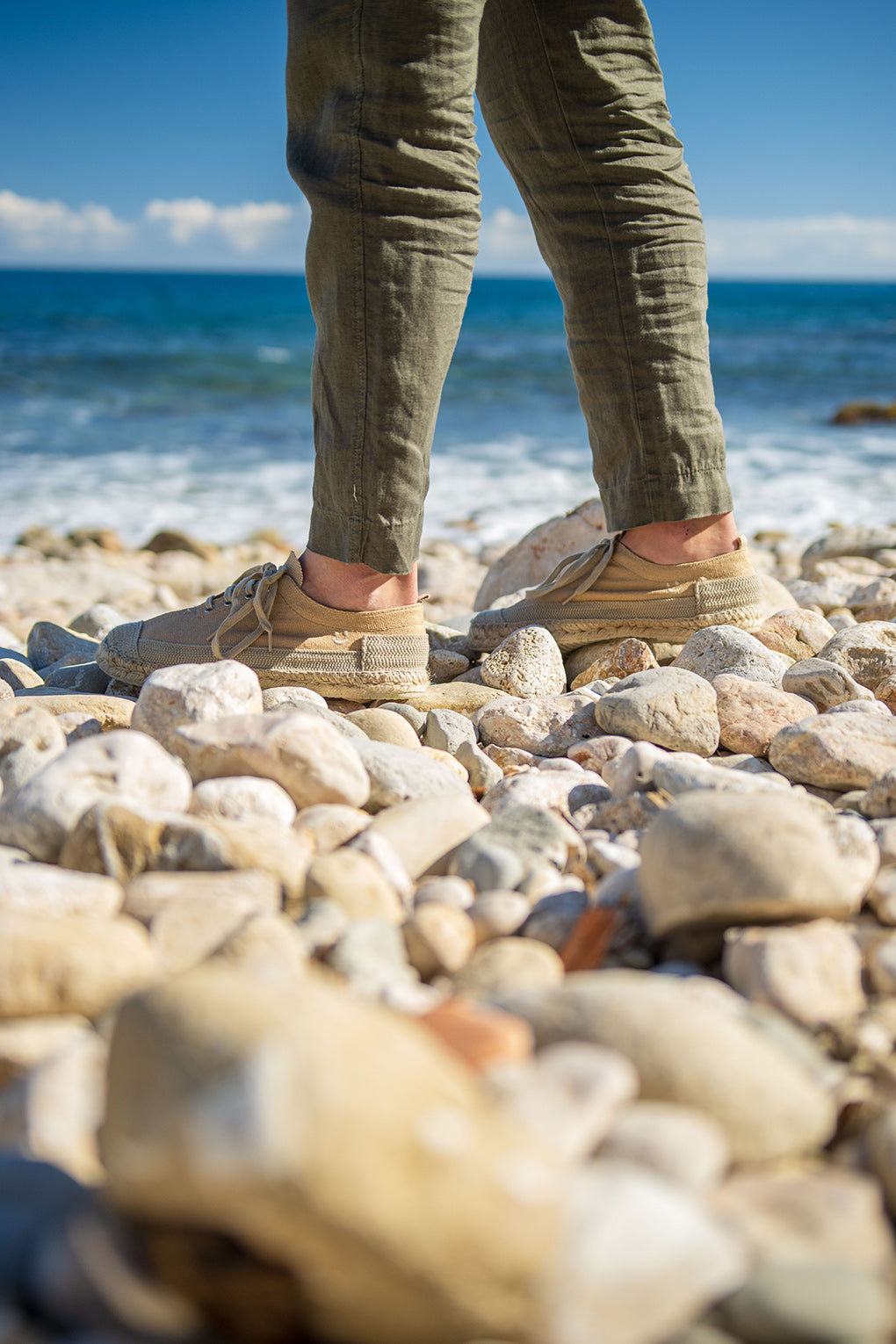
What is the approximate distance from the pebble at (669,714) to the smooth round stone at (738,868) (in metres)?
0.62

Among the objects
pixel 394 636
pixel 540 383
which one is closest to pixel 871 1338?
pixel 394 636

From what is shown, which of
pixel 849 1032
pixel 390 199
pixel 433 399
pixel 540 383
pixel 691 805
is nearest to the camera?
pixel 849 1032

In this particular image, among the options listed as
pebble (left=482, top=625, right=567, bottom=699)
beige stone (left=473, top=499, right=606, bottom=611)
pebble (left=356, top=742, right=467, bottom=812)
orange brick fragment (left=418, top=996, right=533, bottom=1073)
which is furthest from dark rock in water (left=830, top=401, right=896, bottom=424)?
orange brick fragment (left=418, top=996, right=533, bottom=1073)

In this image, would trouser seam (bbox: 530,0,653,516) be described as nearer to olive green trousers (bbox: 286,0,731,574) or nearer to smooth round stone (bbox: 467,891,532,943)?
olive green trousers (bbox: 286,0,731,574)

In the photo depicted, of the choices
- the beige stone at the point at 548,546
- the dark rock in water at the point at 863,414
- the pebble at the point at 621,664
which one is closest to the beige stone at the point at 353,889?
the pebble at the point at 621,664

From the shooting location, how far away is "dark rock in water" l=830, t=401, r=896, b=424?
10930 mm

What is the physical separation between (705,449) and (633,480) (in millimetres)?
144

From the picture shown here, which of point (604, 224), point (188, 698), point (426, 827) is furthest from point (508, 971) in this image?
point (604, 224)

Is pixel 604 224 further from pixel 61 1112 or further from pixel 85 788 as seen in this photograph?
pixel 61 1112

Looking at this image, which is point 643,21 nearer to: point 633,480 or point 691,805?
point 633,480

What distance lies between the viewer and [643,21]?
1768 mm

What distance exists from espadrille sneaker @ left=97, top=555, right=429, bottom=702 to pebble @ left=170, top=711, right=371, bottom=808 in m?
0.56

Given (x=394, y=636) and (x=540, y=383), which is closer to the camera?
(x=394, y=636)

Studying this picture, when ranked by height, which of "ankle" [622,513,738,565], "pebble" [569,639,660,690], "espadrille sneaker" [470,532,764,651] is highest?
"ankle" [622,513,738,565]
